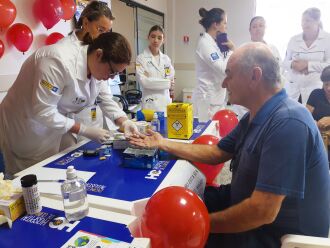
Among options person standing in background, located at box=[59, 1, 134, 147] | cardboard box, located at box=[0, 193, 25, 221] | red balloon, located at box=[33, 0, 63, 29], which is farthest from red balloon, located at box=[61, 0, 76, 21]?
cardboard box, located at box=[0, 193, 25, 221]

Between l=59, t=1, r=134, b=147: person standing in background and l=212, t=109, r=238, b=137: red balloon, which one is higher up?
l=59, t=1, r=134, b=147: person standing in background

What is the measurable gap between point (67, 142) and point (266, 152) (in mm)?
1329

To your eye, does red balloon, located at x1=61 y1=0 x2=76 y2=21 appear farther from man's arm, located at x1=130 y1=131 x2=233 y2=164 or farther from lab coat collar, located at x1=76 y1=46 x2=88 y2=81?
man's arm, located at x1=130 y1=131 x2=233 y2=164

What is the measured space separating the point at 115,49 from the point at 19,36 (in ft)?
4.55

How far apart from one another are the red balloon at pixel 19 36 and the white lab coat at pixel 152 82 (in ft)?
3.81

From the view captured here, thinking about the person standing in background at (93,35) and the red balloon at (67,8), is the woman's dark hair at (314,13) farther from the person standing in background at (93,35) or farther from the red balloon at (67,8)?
the red balloon at (67,8)

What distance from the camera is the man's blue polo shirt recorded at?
92cm

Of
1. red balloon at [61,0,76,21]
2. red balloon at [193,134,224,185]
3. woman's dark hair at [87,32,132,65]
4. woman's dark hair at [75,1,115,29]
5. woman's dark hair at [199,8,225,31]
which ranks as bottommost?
red balloon at [193,134,224,185]

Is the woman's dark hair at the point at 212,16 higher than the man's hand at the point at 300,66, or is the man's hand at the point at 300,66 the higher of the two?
the woman's dark hair at the point at 212,16

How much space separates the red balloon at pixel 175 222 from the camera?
81 cm

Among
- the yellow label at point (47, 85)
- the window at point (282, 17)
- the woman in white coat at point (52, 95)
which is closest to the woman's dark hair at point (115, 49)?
the woman in white coat at point (52, 95)

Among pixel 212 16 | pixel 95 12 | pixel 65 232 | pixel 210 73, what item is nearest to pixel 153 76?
pixel 210 73

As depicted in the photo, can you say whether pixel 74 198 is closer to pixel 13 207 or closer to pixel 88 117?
pixel 13 207

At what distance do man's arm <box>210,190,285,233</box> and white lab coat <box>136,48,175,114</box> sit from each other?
205 cm
